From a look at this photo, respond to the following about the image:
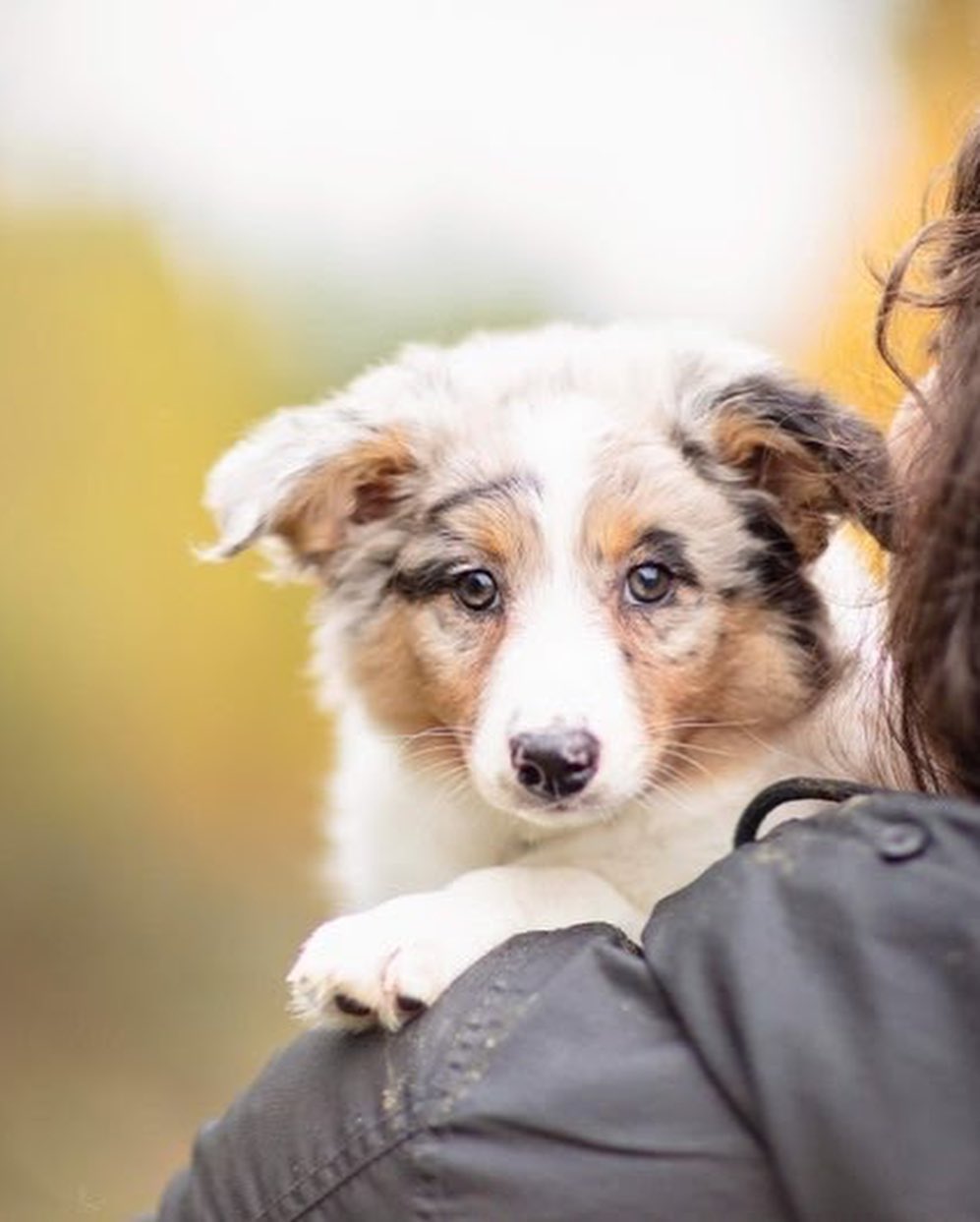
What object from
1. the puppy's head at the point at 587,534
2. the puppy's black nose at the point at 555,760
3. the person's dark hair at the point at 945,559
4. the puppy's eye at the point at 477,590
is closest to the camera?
the person's dark hair at the point at 945,559

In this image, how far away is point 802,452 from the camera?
2225mm

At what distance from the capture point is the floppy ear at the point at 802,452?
6.97 feet

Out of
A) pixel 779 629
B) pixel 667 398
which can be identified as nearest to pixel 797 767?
pixel 779 629

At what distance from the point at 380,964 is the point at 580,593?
593 mm

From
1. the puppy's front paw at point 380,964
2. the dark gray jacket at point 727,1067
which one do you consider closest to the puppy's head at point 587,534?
the puppy's front paw at point 380,964

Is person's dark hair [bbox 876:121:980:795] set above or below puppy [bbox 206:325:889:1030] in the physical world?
above

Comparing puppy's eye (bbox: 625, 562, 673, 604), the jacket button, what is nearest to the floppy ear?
puppy's eye (bbox: 625, 562, 673, 604)

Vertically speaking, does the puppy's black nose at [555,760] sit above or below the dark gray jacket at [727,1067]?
below

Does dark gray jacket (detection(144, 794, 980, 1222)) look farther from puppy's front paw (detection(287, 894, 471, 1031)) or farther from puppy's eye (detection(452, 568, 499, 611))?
puppy's eye (detection(452, 568, 499, 611))

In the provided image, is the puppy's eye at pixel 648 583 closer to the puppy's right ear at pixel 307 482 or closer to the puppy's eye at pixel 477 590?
the puppy's eye at pixel 477 590

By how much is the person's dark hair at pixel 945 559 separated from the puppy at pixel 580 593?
0.30m

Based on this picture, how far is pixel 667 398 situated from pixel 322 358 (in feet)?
6.21

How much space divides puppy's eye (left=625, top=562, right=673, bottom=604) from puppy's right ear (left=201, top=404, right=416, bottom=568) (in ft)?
1.06

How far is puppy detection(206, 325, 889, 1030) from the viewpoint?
2127 mm
